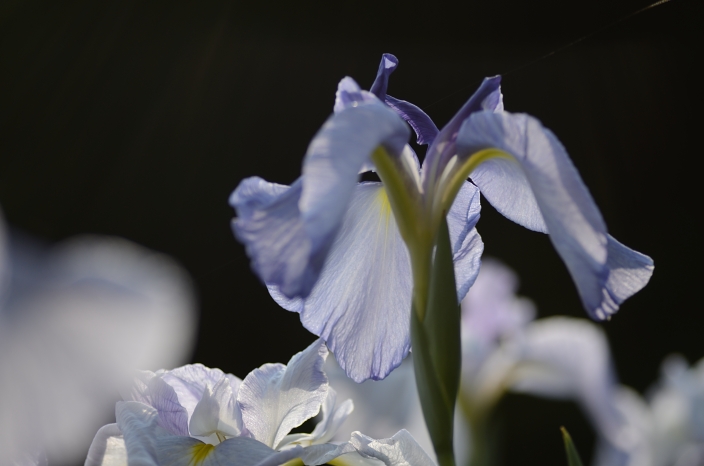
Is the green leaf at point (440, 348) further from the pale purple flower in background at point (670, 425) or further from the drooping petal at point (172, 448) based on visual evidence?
the pale purple flower in background at point (670, 425)

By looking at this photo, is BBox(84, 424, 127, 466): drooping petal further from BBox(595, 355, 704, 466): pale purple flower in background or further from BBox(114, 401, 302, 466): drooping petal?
BBox(595, 355, 704, 466): pale purple flower in background

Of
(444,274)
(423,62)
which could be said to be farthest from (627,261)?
(423,62)

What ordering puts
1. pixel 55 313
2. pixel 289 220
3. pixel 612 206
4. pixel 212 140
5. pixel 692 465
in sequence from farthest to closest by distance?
pixel 612 206
pixel 212 140
pixel 692 465
pixel 289 220
pixel 55 313

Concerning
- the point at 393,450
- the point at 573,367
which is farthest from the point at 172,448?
the point at 573,367

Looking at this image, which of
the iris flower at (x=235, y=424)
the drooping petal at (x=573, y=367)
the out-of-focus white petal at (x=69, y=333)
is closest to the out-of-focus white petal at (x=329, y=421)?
the iris flower at (x=235, y=424)

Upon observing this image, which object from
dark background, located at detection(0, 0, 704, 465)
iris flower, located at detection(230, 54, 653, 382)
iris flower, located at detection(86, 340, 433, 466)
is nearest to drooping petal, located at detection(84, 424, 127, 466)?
iris flower, located at detection(86, 340, 433, 466)

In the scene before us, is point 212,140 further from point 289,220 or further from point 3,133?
point 289,220

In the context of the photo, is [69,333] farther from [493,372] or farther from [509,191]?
[493,372]
